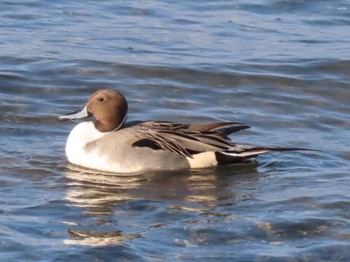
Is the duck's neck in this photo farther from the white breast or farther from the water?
the water

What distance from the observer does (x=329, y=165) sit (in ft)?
33.7

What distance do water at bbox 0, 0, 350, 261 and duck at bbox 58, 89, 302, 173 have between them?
0.12 m

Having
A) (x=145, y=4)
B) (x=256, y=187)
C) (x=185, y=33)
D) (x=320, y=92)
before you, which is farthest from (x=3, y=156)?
(x=145, y=4)

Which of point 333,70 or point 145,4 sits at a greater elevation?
point 145,4

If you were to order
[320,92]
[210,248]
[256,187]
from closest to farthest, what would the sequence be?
[210,248] → [256,187] → [320,92]

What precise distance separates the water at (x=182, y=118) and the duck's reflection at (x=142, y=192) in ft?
0.06

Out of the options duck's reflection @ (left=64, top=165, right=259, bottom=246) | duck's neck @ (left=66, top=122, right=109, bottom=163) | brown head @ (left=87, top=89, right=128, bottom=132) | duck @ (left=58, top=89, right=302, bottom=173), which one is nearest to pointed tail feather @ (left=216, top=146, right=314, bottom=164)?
duck @ (left=58, top=89, right=302, bottom=173)

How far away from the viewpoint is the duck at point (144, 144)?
33.6 ft

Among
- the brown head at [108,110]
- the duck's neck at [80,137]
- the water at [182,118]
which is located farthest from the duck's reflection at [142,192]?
the brown head at [108,110]

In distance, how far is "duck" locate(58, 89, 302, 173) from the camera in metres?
10.2

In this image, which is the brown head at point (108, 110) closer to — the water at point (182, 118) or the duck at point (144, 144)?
the duck at point (144, 144)

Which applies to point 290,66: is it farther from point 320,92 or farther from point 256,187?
point 256,187

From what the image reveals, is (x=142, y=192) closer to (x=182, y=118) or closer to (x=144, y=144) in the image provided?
(x=144, y=144)

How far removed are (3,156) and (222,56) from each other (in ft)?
14.5
